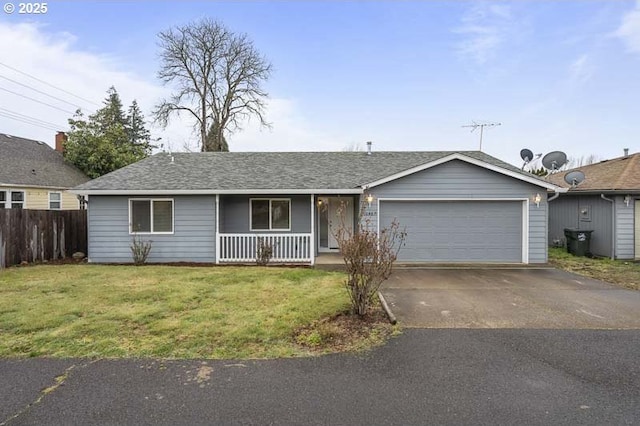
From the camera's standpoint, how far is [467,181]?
38.0 feet

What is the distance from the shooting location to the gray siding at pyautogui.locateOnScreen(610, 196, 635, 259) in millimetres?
12461

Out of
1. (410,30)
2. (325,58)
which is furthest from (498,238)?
(325,58)

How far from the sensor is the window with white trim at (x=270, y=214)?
1276 centimetres

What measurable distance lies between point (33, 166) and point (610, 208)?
26915 millimetres

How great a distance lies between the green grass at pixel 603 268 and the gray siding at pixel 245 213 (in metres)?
8.00

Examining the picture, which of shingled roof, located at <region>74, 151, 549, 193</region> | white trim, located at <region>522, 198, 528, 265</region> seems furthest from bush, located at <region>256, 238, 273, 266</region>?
white trim, located at <region>522, 198, 528, 265</region>

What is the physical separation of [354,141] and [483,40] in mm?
24415

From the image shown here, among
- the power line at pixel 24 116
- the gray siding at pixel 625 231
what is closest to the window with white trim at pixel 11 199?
the power line at pixel 24 116

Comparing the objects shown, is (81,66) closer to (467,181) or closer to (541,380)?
(467,181)

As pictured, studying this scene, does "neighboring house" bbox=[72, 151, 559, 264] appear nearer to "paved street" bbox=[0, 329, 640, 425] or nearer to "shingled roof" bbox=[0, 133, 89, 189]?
"paved street" bbox=[0, 329, 640, 425]

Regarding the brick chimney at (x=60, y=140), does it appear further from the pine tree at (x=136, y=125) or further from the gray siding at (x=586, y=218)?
the gray siding at (x=586, y=218)

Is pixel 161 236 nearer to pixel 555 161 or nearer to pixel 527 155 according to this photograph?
pixel 527 155

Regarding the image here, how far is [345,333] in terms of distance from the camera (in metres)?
5.12

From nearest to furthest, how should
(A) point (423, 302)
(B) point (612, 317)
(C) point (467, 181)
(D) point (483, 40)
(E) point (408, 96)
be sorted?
(B) point (612, 317), (A) point (423, 302), (C) point (467, 181), (D) point (483, 40), (E) point (408, 96)
